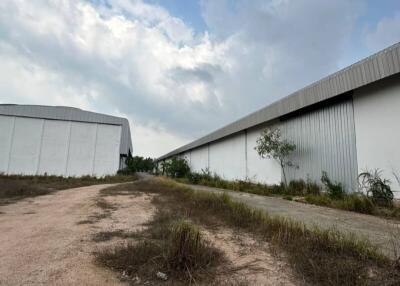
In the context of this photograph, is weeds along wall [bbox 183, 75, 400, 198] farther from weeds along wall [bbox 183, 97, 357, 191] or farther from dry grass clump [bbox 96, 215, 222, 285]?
dry grass clump [bbox 96, 215, 222, 285]

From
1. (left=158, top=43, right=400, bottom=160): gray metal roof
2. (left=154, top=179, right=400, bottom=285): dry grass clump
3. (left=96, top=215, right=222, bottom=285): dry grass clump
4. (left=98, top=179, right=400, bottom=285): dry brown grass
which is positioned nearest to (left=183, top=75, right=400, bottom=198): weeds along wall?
(left=158, top=43, right=400, bottom=160): gray metal roof

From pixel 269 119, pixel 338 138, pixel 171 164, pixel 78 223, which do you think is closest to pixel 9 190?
pixel 78 223

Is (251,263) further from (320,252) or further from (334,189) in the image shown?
(334,189)

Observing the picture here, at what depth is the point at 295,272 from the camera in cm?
269

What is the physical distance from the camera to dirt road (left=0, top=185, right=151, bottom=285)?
262 centimetres

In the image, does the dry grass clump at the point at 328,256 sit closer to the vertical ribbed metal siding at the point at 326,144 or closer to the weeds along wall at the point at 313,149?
the vertical ribbed metal siding at the point at 326,144

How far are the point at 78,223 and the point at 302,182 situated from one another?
817 cm

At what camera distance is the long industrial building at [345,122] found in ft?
22.1

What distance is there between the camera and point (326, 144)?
9023mm

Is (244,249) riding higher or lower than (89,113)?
lower

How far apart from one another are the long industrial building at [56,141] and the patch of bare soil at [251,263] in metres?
20.8

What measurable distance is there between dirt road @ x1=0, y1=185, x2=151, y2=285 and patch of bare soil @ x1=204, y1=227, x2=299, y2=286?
3.96ft

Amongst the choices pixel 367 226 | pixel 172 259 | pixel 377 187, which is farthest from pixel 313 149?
pixel 172 259

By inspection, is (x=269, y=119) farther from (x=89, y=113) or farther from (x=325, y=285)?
(x=89, y=113)
